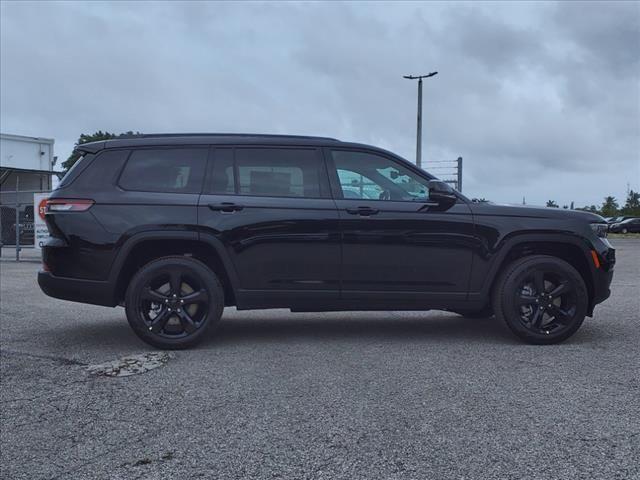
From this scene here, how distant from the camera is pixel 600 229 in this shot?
5555 mm

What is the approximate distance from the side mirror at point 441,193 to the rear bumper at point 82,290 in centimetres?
292

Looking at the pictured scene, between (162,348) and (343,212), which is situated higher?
(343,212)

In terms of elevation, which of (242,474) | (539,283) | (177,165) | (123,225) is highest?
(177,165)

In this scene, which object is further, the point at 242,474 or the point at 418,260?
the point at 418,260

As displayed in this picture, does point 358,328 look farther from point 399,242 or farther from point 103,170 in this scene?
point 103,170

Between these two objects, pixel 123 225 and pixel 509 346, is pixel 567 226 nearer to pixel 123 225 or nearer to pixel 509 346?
pixel 509 346

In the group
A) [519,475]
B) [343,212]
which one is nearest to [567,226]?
[343,212]

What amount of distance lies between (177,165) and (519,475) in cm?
387

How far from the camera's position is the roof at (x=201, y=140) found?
539 cm

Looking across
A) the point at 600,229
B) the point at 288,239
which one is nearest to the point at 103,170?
the point at 288,239

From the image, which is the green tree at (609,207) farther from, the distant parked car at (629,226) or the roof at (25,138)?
the roof at (25,138)

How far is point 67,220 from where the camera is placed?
17.0ft

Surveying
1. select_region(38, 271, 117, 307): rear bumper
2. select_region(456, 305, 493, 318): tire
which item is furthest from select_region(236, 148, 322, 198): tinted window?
select_region(456, 305, 493, 318): tire

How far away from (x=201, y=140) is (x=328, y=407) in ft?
9.39
